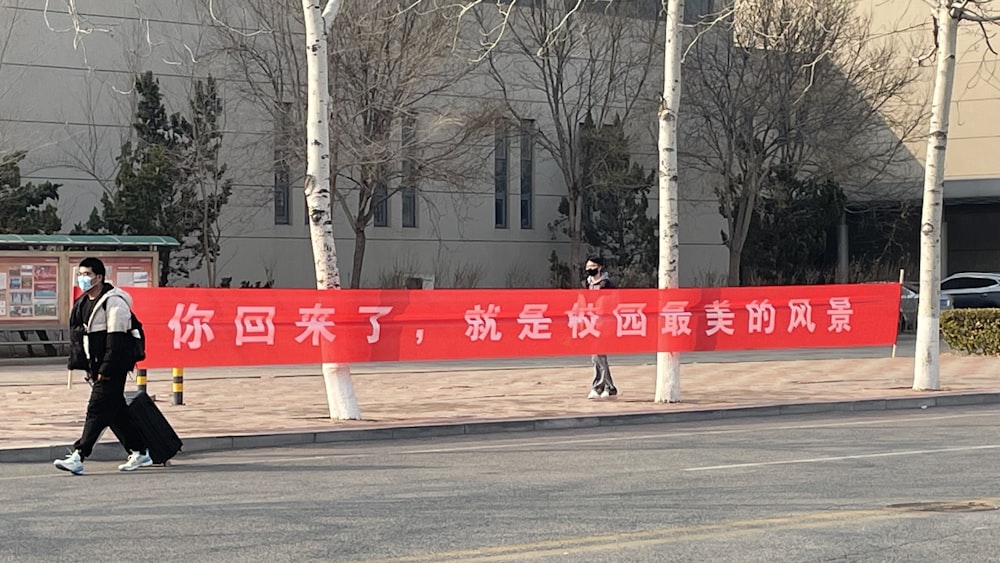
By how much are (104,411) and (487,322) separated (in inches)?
313

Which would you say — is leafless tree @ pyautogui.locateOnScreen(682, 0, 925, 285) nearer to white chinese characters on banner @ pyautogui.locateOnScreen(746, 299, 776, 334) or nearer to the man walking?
white chinese characters on banner @ pyautogui.locateOnScreen(746, 299, 776, 334)

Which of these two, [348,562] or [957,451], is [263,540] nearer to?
[348,562]

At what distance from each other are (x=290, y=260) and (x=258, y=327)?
19442 mm

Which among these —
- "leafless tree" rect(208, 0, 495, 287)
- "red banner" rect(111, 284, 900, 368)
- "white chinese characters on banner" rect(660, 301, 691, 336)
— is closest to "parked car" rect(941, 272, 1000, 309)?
"leafless tree" rect(208, 0, 495, 287)

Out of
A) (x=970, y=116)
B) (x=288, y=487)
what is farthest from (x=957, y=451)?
(x=970, y=116)

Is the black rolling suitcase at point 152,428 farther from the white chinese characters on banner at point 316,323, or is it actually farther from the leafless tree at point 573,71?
the leafless tree at point 573,71

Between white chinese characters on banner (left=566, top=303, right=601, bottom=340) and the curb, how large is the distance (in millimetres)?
2710

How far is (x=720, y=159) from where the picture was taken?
1540 inches

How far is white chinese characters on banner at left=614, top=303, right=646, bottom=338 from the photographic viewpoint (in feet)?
63.6

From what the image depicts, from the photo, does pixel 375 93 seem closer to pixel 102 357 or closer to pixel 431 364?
pixel 431 364

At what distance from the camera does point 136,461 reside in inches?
483

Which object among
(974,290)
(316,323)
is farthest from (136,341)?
(974,290)

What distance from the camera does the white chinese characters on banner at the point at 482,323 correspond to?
1900 centimetres

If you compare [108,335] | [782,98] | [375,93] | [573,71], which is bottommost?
[108,335]
